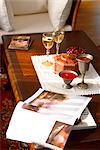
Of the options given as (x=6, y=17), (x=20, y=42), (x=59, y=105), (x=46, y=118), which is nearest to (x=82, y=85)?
(x=59, y=105)

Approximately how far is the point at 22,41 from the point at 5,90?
48 centimetres

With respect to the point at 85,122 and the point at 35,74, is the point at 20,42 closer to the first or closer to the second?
the point at 35,74

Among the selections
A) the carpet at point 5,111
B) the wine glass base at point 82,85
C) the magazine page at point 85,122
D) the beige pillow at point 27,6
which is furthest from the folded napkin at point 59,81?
the beige pillow at point 27,6

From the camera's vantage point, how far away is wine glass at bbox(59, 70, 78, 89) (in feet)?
5.50

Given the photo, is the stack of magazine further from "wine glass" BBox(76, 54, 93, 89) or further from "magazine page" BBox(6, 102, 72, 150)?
"magazine page" BBox(6, 102, 72, 150)

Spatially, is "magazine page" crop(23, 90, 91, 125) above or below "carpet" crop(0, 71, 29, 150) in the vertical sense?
above

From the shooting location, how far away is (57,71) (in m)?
1.90

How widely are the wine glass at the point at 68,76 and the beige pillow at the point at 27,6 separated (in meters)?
1.55

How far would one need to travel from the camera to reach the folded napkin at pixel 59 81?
1.71 metres

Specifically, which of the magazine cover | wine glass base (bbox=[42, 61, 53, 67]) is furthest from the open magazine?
the magazine cover

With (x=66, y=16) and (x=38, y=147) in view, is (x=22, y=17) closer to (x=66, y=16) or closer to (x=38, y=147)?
(x=66, y=16)

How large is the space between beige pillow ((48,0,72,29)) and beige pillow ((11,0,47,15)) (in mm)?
244

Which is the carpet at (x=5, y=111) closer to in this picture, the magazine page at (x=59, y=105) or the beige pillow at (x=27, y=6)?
the magazine page at (x=59, y=105)

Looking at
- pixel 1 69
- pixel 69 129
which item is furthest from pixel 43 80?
pixel 1 69
